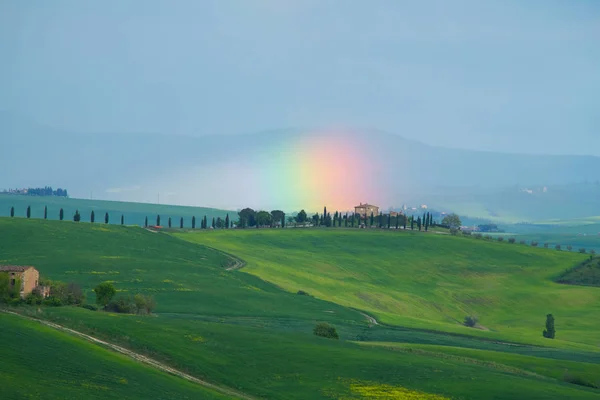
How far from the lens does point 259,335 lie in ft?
274

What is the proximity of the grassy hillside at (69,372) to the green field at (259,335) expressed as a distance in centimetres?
37

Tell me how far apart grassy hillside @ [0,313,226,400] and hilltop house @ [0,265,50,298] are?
69.2ft

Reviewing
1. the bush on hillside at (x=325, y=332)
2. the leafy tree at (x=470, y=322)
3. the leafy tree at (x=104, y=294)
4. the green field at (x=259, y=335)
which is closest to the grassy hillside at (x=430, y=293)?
the leafy tree at (x=470, y=322)

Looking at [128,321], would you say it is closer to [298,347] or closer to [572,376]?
[298,347]

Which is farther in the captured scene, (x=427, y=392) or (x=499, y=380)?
(x=499, y=380)

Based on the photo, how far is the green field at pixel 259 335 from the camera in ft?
231

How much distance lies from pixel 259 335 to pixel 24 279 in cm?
2334

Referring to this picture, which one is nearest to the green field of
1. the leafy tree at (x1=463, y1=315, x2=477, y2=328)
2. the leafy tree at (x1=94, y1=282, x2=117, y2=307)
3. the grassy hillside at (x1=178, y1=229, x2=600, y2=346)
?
the grassy hillside at (x1=178, y1=229, x2=600, y2=346)

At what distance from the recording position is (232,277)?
142 meters

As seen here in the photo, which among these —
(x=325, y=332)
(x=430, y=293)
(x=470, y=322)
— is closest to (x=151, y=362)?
(x=325, y=332)

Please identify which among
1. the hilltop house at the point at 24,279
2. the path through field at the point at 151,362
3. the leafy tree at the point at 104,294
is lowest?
the path through field at the point at 151,362

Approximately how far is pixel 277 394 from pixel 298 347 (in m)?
13.3

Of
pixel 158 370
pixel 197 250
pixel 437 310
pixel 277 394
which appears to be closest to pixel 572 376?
pixel 277 394

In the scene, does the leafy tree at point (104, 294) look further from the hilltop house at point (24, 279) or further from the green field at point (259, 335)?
the hilltop house at point (24, 279)
